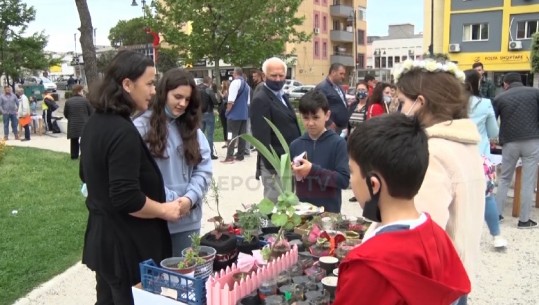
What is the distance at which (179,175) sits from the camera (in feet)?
9.04

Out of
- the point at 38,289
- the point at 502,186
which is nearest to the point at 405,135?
the point at 38,289

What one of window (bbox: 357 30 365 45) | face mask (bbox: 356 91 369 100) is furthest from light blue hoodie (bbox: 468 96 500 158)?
window (bbox: 357 30 365 45)

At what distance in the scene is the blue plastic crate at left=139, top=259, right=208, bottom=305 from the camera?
1.99 metres

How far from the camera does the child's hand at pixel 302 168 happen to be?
120 inches

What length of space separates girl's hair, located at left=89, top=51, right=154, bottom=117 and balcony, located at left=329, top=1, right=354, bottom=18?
47978 millimetres

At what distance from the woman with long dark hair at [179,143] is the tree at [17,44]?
29.9 metres

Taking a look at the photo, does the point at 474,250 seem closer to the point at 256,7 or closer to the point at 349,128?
the point at 349,128

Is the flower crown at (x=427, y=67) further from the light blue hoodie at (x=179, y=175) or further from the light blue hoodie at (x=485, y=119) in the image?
the light blue hoodie at (x=485, y=119)

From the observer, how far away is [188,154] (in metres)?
2.75

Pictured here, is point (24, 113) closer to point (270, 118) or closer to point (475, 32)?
point (270, 118)

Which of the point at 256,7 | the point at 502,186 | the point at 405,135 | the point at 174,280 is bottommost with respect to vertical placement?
the point at 502,186

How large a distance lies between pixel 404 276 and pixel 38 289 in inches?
149

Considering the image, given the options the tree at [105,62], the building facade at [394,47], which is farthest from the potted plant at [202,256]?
the building facade at [394,47]

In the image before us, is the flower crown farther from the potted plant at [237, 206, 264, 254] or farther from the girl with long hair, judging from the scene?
the girl with long hair
